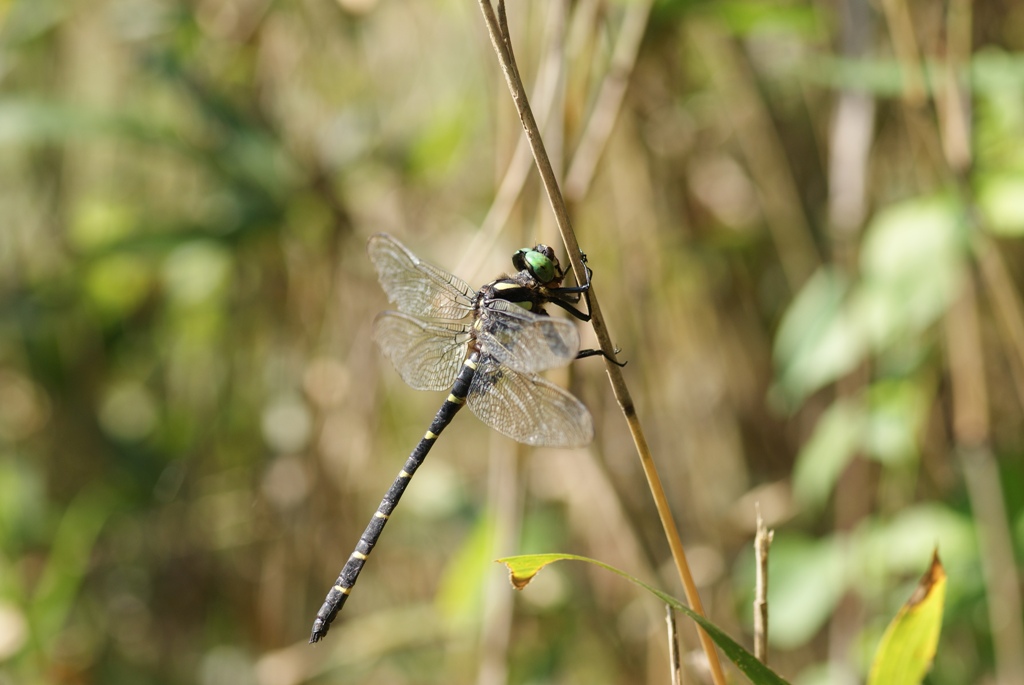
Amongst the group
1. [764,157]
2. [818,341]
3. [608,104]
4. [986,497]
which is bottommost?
[986,497]

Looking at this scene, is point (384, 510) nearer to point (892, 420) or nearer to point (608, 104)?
point (608, 104)

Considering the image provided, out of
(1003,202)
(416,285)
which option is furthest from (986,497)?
(416,285)

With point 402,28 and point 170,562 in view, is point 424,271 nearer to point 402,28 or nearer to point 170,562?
point 402,28

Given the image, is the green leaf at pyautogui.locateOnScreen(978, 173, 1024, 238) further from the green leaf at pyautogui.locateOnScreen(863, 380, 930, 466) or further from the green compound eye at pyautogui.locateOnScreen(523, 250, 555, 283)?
the green compound eye at pyautogui.locateOnScreen(523, 250, 555, 283)

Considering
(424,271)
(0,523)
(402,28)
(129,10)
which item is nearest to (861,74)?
(424,271)

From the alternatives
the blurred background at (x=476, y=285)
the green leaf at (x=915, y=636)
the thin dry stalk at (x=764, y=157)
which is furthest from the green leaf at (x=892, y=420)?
the green leaf at (x=915, y=636)
